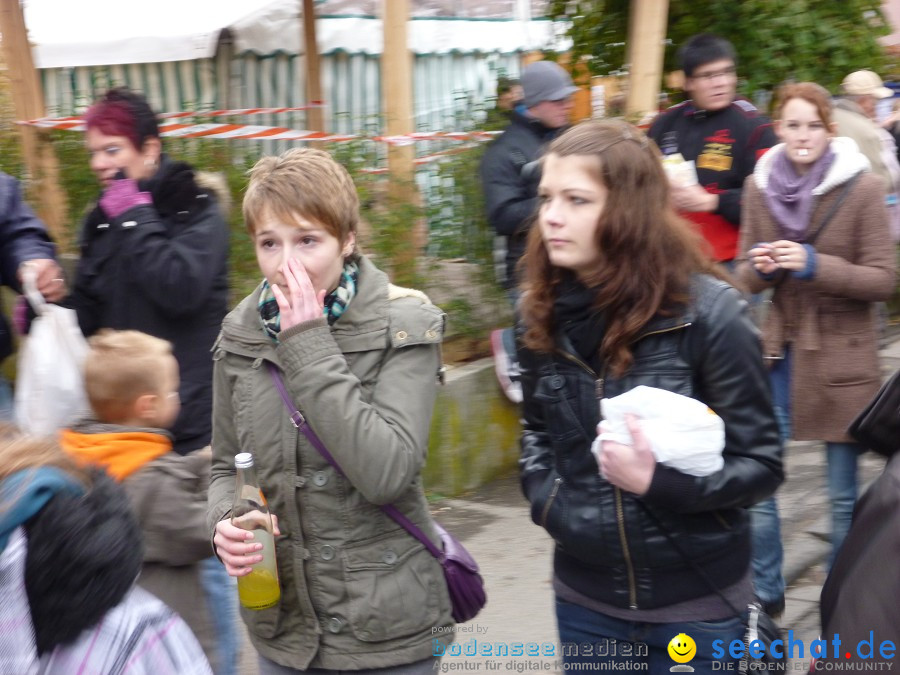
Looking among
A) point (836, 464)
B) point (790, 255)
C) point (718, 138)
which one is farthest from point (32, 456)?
point (718, 138)

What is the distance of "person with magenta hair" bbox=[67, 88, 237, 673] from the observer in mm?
3875

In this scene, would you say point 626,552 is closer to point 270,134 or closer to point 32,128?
point 270,134

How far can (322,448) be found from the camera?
261 centimetres

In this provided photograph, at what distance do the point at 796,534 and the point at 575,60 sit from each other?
17.9 feet

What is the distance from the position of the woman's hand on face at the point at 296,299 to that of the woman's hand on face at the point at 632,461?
677 mm

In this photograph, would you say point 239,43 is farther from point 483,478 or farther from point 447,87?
point 483,478

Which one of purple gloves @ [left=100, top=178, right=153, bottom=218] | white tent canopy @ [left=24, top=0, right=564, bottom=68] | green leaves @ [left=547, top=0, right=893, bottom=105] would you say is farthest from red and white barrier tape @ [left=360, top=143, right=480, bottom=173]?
white tent canopy @ [left=24, top=0, right=564, bottom=68]

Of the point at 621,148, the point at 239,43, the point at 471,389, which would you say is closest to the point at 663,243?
the point at 621,148

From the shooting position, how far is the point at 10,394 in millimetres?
4457

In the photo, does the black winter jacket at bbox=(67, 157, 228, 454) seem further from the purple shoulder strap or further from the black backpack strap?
the black backpack strap

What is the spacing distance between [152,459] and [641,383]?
1.26 meters

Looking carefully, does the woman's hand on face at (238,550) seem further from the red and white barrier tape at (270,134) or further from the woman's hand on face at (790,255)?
the red and white barrier tape at (270,134)

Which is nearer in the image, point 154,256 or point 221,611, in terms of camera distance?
point 221,611

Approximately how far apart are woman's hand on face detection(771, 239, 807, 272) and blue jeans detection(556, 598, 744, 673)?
187cm
